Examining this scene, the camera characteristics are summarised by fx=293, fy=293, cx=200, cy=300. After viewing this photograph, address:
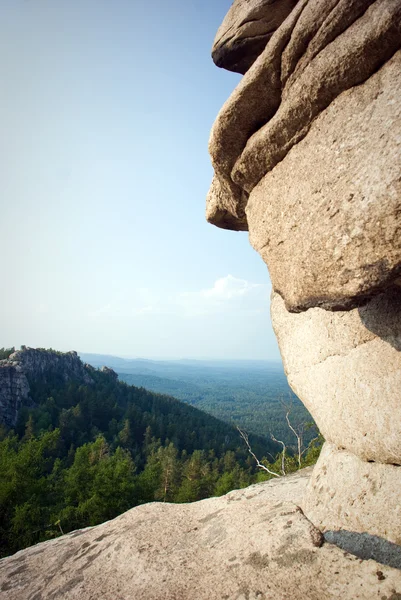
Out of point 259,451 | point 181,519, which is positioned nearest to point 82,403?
point 259,451

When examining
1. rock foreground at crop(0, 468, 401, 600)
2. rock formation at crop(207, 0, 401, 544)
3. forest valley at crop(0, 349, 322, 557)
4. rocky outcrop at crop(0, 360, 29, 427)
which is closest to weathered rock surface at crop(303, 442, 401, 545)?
rock formation at crop(207, 0, 401, 544)

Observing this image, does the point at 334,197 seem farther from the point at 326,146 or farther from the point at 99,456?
the point at 99,456

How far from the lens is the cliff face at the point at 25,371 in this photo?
6481 centimetres

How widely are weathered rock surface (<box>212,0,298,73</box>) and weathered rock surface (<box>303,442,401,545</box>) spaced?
24.0 ft

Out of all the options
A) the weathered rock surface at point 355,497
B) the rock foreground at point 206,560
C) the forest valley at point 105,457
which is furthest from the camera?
the forest valley at point 105,457

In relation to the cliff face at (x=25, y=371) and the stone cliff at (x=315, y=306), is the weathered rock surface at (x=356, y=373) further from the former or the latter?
the cliff face at (x=25, y=371)

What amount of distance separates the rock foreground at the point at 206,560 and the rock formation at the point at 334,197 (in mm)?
677

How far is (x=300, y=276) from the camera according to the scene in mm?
4230

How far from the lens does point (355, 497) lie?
4.52 metres

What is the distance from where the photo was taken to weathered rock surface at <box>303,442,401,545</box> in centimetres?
398

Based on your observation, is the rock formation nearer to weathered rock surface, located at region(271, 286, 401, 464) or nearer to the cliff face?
weathered rock surface, located at region(271, 286, 401, 464)

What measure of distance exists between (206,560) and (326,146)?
20.8ft

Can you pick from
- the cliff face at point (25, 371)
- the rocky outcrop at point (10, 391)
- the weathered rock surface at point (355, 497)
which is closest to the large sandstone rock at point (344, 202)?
the weathered rock surface at point (355, 497)

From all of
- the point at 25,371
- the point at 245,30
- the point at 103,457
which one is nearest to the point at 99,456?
the point at 103,457
